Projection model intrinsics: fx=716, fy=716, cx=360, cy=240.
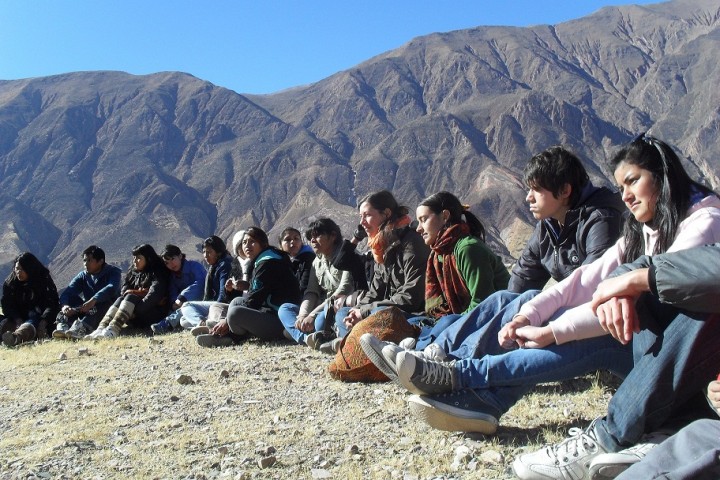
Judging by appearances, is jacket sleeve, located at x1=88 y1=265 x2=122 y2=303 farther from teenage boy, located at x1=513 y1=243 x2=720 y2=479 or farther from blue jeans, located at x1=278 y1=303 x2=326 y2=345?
teenage boy, located at x1=513 y1=243 x2=720 y2=479

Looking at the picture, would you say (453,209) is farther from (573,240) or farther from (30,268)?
(30,268)

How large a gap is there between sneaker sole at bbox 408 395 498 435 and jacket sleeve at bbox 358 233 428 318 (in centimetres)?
243

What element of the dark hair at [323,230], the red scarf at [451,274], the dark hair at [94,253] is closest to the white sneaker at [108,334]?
the dark hair at [94,253]

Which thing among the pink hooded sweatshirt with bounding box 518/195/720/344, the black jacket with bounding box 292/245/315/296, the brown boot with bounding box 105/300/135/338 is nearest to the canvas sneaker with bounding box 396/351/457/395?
the pink hooded sweatshirt with bounding box 518/195/720/344

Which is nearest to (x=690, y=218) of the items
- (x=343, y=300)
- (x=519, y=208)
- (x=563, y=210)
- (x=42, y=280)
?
(x=563, y=210)

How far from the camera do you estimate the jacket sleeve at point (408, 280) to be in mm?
5891

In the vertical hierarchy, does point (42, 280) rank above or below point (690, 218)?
below

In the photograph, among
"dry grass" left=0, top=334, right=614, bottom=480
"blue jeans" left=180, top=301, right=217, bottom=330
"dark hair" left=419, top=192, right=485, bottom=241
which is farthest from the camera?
"blue jeans" left=180, top=301, right=217, bottom=330

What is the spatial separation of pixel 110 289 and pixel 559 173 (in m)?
8.05

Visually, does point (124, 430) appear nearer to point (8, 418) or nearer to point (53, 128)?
point (8, 418)

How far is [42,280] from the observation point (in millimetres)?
10531

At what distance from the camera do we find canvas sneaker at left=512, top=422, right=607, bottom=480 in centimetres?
279

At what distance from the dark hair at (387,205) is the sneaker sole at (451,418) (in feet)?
10.3

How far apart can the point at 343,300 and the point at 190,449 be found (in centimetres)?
326
